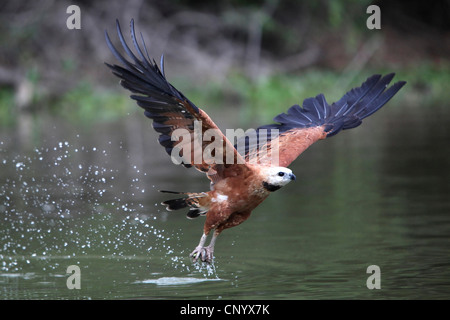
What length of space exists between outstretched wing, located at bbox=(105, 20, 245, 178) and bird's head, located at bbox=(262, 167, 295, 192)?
26cm

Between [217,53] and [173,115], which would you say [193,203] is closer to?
[173,115]

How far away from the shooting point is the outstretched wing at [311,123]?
711 cm

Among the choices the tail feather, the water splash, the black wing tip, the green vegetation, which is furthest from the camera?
the green vegetation

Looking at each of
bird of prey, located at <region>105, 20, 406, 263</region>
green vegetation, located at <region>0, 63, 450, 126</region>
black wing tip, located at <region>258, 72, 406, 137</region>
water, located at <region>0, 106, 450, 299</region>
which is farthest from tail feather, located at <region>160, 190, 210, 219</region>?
green vegetation, located at <region>0, 63, 450, 126</region>

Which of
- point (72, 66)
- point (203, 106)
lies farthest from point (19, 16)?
point (203, 106)

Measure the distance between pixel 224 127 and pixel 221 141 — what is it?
8.90m

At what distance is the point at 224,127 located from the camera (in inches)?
586

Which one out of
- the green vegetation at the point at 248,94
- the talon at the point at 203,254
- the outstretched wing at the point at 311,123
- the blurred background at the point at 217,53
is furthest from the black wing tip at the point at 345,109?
the green vegetation at the point at 248,94

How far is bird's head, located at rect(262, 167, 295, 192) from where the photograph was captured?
20.3ft

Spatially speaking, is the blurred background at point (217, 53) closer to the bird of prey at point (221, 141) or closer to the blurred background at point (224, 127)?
the blurred background at point (224, 127)

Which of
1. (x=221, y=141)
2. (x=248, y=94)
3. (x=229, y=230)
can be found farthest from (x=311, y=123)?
(x=248, y=94)

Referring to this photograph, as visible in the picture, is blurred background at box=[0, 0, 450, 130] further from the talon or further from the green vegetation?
the talon

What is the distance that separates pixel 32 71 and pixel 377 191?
42.3 feet

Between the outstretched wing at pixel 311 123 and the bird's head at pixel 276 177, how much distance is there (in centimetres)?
56
